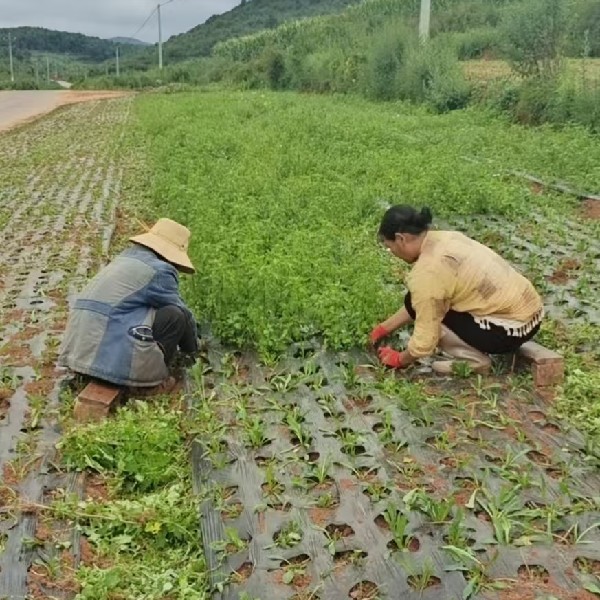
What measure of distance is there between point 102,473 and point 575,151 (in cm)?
986

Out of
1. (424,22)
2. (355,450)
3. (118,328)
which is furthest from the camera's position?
(424,22)

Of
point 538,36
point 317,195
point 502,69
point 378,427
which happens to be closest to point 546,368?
point 378,427

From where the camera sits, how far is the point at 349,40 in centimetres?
3266

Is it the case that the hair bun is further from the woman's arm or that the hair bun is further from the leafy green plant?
the leafy green plant

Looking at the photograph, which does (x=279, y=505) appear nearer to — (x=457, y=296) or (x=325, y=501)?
(x=325, y=501)

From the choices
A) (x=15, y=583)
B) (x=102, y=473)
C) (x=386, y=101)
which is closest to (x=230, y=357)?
(x=102, y=473)

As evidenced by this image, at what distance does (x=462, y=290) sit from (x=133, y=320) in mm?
1851

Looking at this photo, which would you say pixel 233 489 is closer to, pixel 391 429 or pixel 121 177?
pixel 391 429

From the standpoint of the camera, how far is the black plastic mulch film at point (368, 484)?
290 centimetres

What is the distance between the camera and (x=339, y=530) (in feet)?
10.5

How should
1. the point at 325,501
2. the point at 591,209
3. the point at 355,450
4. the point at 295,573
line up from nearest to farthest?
the point at 295,573 → the point at 325,501 → the point at 355,450 → the point at 591,209

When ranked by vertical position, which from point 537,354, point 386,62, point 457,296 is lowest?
point 537,354

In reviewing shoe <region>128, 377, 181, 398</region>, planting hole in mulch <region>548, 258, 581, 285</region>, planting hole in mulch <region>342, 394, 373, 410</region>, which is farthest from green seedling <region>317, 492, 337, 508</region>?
planting hole in mulch <region>548, 258, 581, 285</region>

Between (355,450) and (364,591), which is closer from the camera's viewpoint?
(364,591)
